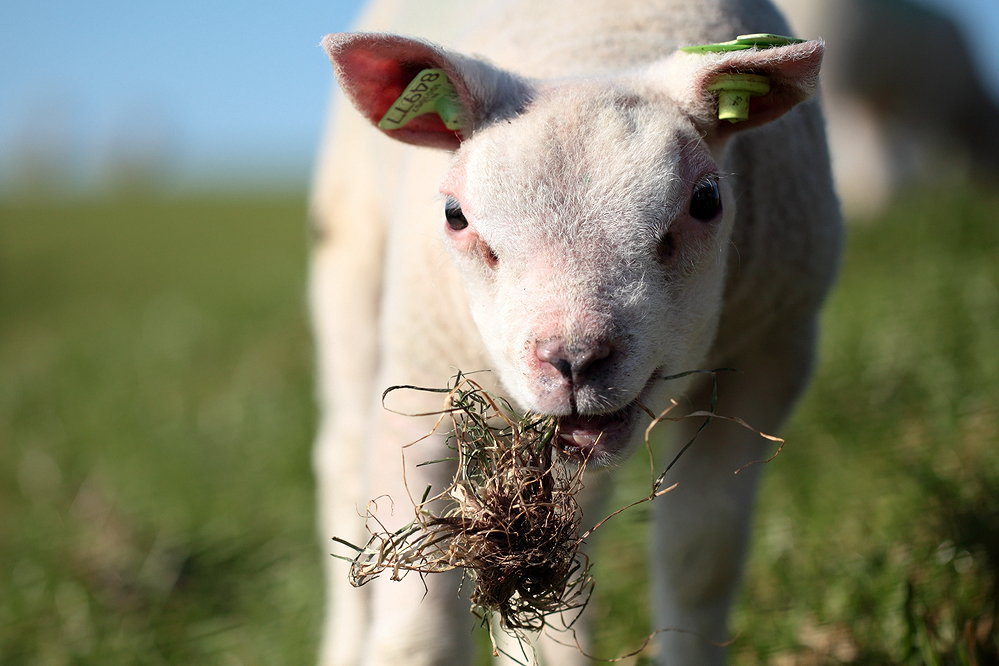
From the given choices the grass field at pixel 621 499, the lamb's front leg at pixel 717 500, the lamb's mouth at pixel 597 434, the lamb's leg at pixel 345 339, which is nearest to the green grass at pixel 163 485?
the grass field at pixel 621 499

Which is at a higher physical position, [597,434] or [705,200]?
[705,200]

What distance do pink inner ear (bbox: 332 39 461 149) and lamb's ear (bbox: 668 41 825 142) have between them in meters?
0.52

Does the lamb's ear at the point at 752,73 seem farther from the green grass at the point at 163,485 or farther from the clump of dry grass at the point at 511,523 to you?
the green grass at the point at 163,485

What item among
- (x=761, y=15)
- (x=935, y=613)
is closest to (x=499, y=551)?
(x=935, y=613)

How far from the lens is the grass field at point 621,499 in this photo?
9.12ft

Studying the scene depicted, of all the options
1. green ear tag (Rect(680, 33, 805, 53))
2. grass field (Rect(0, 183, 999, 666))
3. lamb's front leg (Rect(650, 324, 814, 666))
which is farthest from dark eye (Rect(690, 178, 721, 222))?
grass field (Rect(0, 183, 999, 666))

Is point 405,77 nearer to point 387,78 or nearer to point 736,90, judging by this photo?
point 387,78

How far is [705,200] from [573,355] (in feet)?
1.75

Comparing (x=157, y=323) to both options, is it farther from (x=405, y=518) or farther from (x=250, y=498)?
(x=405, y=518)

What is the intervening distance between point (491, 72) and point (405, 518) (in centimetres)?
106

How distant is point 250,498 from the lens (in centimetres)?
470

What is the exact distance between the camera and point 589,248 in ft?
5.70

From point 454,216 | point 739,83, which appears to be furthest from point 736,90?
point 454,216

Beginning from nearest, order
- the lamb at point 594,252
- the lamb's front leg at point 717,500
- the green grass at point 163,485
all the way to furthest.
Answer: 1. the lamb at point 594,252
2. the lamb's front leg at point 717,500
3. the green grass at point 163,485
